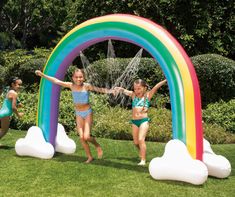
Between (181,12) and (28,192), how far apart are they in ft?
42.7

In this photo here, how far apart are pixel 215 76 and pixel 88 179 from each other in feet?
26.2

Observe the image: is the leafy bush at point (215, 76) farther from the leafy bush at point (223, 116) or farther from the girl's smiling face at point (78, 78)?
the girl's smiling face at point (78, 78)

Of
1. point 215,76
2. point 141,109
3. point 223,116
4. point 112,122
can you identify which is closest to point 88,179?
point 141,109

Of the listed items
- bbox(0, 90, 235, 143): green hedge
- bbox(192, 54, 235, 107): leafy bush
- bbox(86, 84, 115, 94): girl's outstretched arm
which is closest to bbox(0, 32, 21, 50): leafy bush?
bbox(0, 90, 235, 143): green hedge

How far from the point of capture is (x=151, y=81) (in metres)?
14.1

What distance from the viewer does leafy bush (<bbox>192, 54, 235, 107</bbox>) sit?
13.1 m

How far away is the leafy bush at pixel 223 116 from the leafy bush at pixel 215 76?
1217 millimetres

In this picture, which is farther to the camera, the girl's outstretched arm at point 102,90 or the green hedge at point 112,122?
the green hedge at point 112,122

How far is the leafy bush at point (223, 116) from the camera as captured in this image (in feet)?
37.9

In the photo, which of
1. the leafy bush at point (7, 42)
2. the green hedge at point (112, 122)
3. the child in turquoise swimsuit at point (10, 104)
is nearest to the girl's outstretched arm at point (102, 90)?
the child in turquoise swimsuit at point (10, 104)

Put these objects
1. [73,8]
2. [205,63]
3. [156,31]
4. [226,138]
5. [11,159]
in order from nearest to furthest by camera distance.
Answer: [156,31], [11,159], [226,138], [205,63], [73,8]

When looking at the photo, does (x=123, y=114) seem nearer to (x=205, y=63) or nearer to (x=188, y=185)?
(x=205, y=63)

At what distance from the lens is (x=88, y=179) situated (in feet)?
20.4

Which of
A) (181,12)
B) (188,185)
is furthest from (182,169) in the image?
(181,12)
